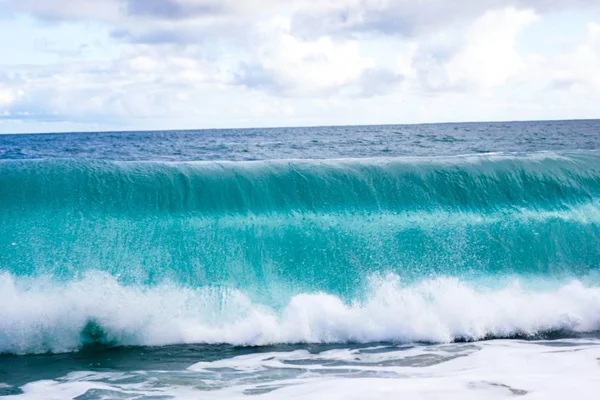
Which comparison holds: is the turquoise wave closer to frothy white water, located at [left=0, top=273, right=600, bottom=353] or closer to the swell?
the swell

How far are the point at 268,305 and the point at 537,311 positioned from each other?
122 inches

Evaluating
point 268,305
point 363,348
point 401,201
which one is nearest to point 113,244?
point 268,305

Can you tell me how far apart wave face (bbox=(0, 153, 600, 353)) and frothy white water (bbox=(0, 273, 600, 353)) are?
17 mm

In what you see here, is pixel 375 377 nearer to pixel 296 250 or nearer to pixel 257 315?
pixel 257 315

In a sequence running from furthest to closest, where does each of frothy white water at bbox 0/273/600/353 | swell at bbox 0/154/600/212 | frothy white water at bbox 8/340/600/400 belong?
swell at bbox 0/154/600/212 → frothy white water at bbox 0/273/600/353 → frothy white water at bbox 8/340/600/400

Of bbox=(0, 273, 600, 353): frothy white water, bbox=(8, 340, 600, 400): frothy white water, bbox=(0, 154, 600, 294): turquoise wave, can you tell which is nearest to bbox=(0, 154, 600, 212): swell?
bbox=(0, 154, 600, 294): turquoise wave

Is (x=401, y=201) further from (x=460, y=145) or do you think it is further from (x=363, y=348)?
(x=460, y=145)

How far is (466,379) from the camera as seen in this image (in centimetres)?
459

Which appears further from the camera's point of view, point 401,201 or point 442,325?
point 401,201

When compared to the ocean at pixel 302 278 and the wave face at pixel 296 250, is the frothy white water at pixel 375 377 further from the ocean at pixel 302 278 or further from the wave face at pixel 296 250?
the wave face at pixel 296 250

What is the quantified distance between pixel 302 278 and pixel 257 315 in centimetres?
94

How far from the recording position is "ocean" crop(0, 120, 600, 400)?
5.00 metres

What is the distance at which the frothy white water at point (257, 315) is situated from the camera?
19.7 feet

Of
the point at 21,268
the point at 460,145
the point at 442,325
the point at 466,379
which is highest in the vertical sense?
the point at 460,145
